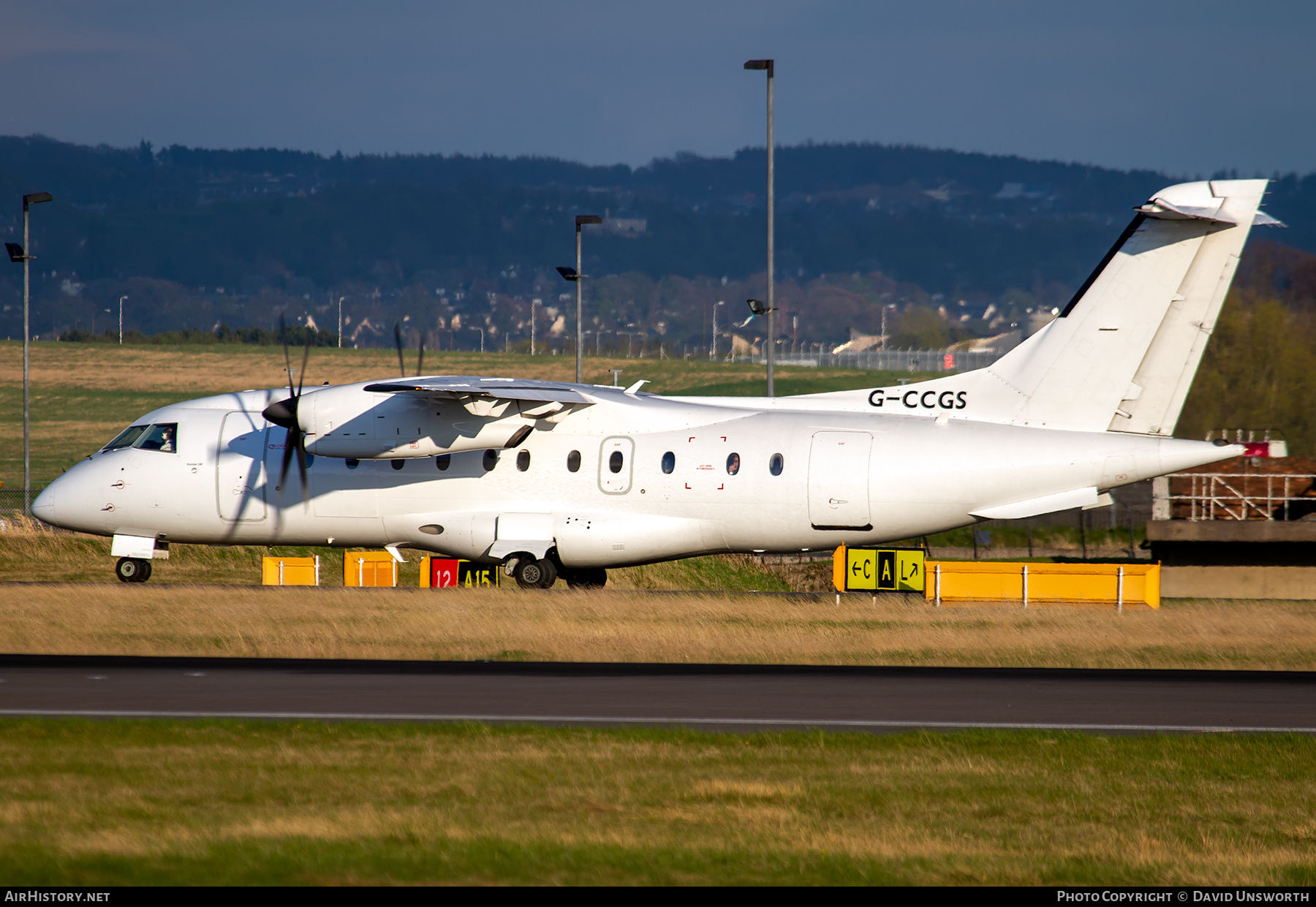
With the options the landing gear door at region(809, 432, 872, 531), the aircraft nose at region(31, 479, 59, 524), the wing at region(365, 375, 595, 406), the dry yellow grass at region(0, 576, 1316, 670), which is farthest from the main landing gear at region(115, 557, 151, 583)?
the landing gear door at region(809, 432, 872, 531)

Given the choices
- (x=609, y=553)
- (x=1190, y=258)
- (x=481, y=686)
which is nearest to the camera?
(x=481, y=686)

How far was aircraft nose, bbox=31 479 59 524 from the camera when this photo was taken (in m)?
29.6

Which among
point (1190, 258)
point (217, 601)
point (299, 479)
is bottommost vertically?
point (217, 601)

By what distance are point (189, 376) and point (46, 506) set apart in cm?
8051

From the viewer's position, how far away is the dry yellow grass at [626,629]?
2056cm

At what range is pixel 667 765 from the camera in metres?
12.2

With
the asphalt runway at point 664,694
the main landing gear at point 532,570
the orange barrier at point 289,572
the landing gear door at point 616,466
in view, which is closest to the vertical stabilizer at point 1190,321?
the asphalt runway at point 664,694

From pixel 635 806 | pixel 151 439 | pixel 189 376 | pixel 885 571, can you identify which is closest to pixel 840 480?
pixel 885 571

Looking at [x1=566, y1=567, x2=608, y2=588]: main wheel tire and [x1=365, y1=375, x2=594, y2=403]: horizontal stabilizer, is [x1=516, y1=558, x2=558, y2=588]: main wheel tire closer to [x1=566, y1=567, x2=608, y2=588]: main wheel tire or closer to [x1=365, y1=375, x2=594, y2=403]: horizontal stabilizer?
[x1=566, y1=567, x2=608, y2=588]: main wheel tire

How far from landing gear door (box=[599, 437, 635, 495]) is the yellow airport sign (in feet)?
18.6

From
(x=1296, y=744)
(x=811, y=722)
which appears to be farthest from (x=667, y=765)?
(x=1296, y=744)

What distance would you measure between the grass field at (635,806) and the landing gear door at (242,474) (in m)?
15.3
